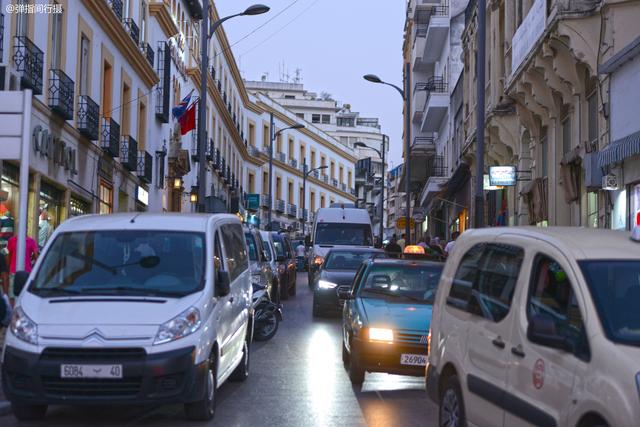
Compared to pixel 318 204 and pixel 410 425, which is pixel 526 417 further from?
pixel 318 204

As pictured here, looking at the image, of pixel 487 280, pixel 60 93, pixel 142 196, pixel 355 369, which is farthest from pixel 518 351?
pixel 142 196

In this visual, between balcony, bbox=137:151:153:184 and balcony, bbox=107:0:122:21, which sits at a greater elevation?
balcony, bbox=107:0:122:21

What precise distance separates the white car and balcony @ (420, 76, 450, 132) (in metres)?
40.7

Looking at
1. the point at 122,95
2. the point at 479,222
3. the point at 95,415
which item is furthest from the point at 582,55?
the point at 122,95

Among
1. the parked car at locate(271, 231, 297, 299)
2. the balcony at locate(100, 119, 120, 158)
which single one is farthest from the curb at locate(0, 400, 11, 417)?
the balcony at locate(100, 119, 120, 158)

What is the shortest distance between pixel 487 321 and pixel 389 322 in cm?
461

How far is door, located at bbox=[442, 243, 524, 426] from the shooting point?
6680mm

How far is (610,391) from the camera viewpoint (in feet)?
16.6

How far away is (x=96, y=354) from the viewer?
8508 millimetres

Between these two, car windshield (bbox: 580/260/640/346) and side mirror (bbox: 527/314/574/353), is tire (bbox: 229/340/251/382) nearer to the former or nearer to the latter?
side mirror (bbox: 527/314/574/353)

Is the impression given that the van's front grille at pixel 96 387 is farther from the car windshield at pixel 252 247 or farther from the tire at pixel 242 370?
the car windshield at pixel 252 247

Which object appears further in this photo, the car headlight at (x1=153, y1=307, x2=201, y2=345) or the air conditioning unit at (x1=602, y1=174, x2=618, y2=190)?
the air conditioning unit at (x1=602, y1=174, x2=618, y2=190)

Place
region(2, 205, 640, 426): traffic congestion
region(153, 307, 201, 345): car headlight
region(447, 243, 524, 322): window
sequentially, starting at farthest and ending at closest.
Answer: region(153, 307, 201, 345): car headlight, region(447, 243, 524, 322): window, region(2, 205, 640, 426): traffic congestion

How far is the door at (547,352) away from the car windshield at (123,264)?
150 inches
